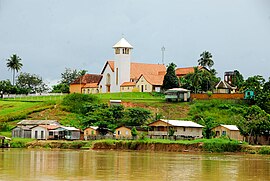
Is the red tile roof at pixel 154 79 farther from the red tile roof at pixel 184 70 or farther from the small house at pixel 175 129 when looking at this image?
the small house at pixel 175 129

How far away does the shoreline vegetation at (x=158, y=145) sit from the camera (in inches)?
2403

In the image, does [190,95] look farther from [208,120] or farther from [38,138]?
[38,138]

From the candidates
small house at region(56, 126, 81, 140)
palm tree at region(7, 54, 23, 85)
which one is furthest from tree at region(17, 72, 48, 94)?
small house at region(56, 126, 81, 140)

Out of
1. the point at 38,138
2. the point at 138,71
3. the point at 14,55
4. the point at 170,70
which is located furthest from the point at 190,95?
the point at 14,55

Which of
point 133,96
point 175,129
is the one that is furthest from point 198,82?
point 175,129

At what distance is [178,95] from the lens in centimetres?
9344

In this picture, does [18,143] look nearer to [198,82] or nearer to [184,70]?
[198,82]

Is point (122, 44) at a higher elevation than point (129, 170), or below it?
higher

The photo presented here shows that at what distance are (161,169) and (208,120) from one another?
40.5m

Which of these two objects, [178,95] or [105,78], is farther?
[105,78]

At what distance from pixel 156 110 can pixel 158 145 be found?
84.7ft

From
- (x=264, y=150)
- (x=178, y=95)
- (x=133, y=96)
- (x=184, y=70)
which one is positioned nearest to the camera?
(x=264, y=150)

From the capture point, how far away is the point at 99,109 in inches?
3228

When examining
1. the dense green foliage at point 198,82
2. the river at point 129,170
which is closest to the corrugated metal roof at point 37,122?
the dense green foliage at point 198,82
